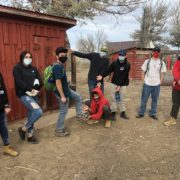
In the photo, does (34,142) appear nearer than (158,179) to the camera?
No

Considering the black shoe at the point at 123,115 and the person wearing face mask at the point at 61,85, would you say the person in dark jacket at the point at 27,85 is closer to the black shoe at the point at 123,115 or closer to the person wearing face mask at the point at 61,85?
the person wearing face mask at the point at 61,85

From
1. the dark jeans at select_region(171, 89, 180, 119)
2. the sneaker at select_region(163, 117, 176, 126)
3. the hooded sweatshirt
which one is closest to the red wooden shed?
the hooded sweatshirt

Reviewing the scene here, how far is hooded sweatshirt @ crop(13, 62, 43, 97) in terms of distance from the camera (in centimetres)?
522

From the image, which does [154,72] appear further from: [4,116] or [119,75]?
[4,116]

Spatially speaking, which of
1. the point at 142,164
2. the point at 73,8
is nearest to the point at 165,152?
the point at 142,164

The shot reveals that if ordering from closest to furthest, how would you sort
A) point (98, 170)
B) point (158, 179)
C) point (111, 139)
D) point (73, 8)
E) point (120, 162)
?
point (158, 179) → point (98, 170) → point (120, 162) → point (111, 139) → point (73, 8)

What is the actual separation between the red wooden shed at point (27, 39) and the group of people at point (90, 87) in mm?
1540

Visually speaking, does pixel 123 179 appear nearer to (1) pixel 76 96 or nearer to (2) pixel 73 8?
(1) pixel 76 96

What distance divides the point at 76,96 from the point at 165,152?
90.0 inches

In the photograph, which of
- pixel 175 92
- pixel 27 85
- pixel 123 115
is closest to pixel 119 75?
pixel 123 115

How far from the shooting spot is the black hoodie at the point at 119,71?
6.93m

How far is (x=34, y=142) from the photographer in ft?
18.4

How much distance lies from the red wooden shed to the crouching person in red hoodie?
193 cm

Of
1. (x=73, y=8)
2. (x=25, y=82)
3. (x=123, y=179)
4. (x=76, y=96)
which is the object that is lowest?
(x=123, y=179)
